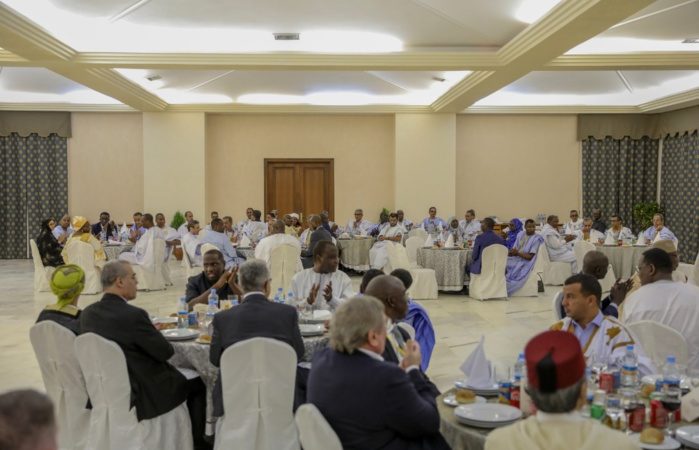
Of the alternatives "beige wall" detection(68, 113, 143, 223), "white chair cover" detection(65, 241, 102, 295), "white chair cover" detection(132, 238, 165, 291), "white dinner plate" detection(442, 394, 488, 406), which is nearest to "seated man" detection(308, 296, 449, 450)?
"white dinner plate" detection(442, 394, 488, 406)

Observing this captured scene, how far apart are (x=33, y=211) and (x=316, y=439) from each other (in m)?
15.2

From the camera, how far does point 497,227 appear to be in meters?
12.8

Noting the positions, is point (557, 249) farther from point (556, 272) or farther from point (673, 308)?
point (673, 308)

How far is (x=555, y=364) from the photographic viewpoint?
5.81ft

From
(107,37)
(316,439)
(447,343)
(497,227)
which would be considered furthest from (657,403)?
(497,227)

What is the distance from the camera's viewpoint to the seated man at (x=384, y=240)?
38.1ft

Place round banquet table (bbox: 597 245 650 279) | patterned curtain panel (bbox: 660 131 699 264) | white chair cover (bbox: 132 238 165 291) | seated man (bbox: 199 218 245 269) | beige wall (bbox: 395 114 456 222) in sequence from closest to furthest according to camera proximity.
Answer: seated man (bbox: 199 218 245 269), round banquet table (bbox: 597 245 650 279), white chair cover (bbox: 132 238 165 291), patterned curtain panel (bbox: 660 131 699 264), beige wall (bbox: 395 114 456 222)

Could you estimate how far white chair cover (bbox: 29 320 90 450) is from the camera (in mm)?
3885

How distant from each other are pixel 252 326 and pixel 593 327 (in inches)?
A: 69.9

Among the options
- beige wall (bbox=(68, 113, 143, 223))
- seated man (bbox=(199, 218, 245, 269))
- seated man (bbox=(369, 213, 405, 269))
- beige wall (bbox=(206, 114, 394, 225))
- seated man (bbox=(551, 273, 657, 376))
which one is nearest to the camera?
seated man (bbox=(551, 273, 657, 376))

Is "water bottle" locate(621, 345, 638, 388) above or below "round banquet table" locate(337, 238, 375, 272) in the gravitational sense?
above

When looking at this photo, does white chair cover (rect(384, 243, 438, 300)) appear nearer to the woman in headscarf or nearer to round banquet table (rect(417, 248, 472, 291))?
round banquet table (rect(417, 248, 472, 291))

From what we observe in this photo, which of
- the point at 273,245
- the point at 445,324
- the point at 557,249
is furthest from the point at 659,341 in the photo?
the point at 557,249

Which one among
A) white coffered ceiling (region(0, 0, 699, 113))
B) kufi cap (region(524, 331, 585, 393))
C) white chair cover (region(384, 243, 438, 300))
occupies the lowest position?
white chair cover (region(384, 243, 438, 300))
